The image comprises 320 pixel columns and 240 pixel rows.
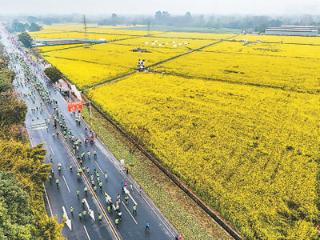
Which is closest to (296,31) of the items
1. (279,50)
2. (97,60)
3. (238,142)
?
(279,50)

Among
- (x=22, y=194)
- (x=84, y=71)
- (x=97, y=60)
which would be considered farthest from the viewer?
(x=97, y=60)

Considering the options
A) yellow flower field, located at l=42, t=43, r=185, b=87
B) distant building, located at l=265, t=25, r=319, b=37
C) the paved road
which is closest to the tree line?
the paved road

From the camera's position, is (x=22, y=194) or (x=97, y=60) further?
(x=97, y=60)

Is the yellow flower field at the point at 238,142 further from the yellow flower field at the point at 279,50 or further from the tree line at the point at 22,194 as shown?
the yellow flower field at the point at 279,50

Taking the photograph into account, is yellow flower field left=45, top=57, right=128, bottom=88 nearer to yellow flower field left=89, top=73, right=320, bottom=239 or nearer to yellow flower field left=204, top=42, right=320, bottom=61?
yellow flower field left=89, top=73, right=320, bottom=239

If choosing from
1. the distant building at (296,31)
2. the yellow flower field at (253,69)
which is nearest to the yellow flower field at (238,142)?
the yellow flower field at (253,69)

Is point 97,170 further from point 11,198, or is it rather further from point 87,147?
point 11,198

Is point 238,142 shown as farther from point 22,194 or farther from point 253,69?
point 253,69

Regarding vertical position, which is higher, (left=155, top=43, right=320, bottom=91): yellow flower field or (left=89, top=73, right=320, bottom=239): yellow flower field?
(left=155, top=43, right=320, bottom=91): yellow flower field
